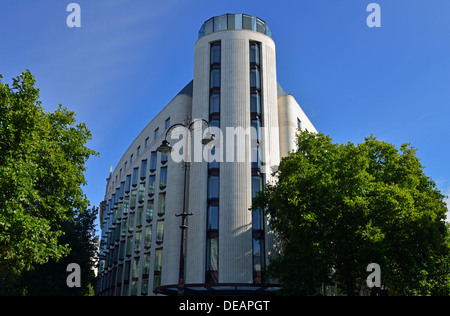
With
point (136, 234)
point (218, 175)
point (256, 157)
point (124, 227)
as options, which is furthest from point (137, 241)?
point (256, 157)

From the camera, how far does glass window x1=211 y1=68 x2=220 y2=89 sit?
139 ft

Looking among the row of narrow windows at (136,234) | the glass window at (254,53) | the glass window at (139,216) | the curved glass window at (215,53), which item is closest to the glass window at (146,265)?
the row of narrow windows at (136,234)

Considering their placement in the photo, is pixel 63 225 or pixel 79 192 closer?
pixel 79 192

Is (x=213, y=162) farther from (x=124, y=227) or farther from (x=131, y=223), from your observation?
(x=124, y=227)

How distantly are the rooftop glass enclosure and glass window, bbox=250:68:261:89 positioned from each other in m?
5.12

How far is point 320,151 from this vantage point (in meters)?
34.5

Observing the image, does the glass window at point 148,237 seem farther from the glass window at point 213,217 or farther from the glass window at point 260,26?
the glass window at point 260,26

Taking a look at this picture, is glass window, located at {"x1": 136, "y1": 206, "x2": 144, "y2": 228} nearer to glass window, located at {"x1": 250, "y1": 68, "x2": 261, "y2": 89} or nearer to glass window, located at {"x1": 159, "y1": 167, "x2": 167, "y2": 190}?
glass window, located at {"x1": 159, "y1": 167, "x2": 167, "y2": 190}

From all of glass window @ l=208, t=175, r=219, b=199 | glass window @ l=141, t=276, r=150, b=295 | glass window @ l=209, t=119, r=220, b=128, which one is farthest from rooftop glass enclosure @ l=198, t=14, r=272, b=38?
glass window @ l=141, t=276, r=150, b=295

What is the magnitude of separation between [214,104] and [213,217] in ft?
39.5

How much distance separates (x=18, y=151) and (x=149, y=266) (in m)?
26.6
